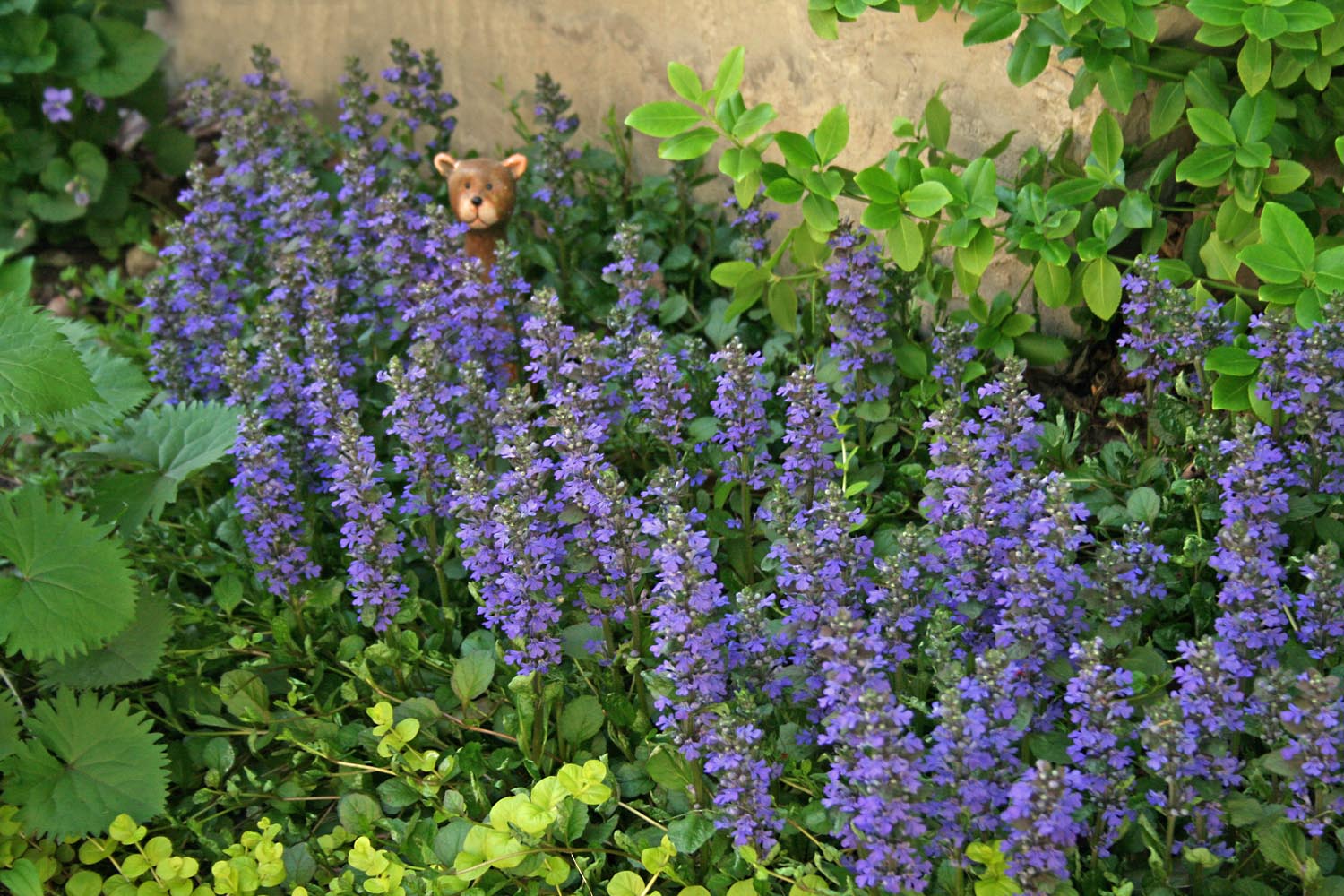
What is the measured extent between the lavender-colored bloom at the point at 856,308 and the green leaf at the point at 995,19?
51cm

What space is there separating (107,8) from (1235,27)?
402 centimetres

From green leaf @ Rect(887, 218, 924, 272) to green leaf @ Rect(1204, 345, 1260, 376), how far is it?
2.09 ft

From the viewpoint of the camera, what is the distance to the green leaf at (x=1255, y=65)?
9.28ft

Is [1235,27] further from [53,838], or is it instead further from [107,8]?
[107,8]

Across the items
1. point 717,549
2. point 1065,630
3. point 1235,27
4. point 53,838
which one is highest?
point 1235,27

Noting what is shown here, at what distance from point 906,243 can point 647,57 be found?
166 centimetres

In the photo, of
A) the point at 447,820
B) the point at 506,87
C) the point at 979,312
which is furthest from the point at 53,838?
the point at 506,87

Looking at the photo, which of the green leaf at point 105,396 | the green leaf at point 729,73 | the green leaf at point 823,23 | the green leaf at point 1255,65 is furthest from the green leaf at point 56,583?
the green leaf at point 1255,65

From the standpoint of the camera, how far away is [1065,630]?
94.1 inches

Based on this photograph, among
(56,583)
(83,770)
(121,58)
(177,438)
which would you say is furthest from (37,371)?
(121,58)

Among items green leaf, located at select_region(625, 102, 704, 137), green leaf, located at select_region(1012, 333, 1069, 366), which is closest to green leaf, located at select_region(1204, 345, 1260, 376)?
green leaf, located at select_region(1012, 333, 1069, 366)

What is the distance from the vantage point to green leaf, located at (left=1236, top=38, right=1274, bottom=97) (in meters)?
2.83

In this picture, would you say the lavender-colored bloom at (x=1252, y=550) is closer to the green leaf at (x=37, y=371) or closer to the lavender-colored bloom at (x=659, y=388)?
the lavender-colored bloom at (x=659, y=388)

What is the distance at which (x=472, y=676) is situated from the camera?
9.05 feet
